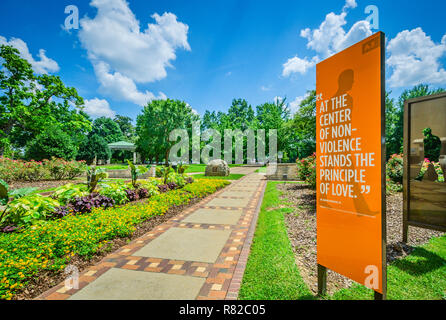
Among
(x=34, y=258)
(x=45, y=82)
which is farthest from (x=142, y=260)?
(x=45, y=82)

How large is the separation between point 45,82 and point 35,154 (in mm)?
6694

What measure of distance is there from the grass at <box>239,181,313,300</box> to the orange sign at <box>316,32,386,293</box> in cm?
51

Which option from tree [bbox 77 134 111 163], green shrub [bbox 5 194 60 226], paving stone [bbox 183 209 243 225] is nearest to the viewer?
green shrub [bbox 5 194 60 226]

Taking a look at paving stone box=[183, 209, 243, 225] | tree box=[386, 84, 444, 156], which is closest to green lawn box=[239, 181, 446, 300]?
paving stone box=[183, 209, 243, 225]

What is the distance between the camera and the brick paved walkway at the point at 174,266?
2.45 meters

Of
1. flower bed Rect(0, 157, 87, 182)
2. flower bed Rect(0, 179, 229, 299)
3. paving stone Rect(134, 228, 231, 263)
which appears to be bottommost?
paving stone Rect(134, 228, 231, 263)

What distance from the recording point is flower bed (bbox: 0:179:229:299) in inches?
98.3

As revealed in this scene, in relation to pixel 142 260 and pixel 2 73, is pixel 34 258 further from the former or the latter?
pixel 2 73

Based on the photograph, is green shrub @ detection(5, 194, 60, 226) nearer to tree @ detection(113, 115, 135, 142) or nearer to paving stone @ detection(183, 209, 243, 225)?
paving stone @ detection(183, 209, 243, 225)

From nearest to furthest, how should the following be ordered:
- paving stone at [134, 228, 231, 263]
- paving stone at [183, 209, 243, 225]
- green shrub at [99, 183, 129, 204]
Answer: paving stone at [134, 228, 231, 263]
paving stone at [183, 209, 243, 225]
green shrub at [99, 183, 129, 204]

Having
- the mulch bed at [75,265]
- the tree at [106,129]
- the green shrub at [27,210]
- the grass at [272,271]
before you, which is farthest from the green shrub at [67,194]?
the tree at [106,129]

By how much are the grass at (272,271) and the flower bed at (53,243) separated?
2605 millimetres

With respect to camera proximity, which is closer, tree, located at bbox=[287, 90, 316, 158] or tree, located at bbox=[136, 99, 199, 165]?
tree, located at bbox=[287, 90, 316, 158]

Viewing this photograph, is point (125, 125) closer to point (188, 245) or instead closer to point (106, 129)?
point (106, 129)
